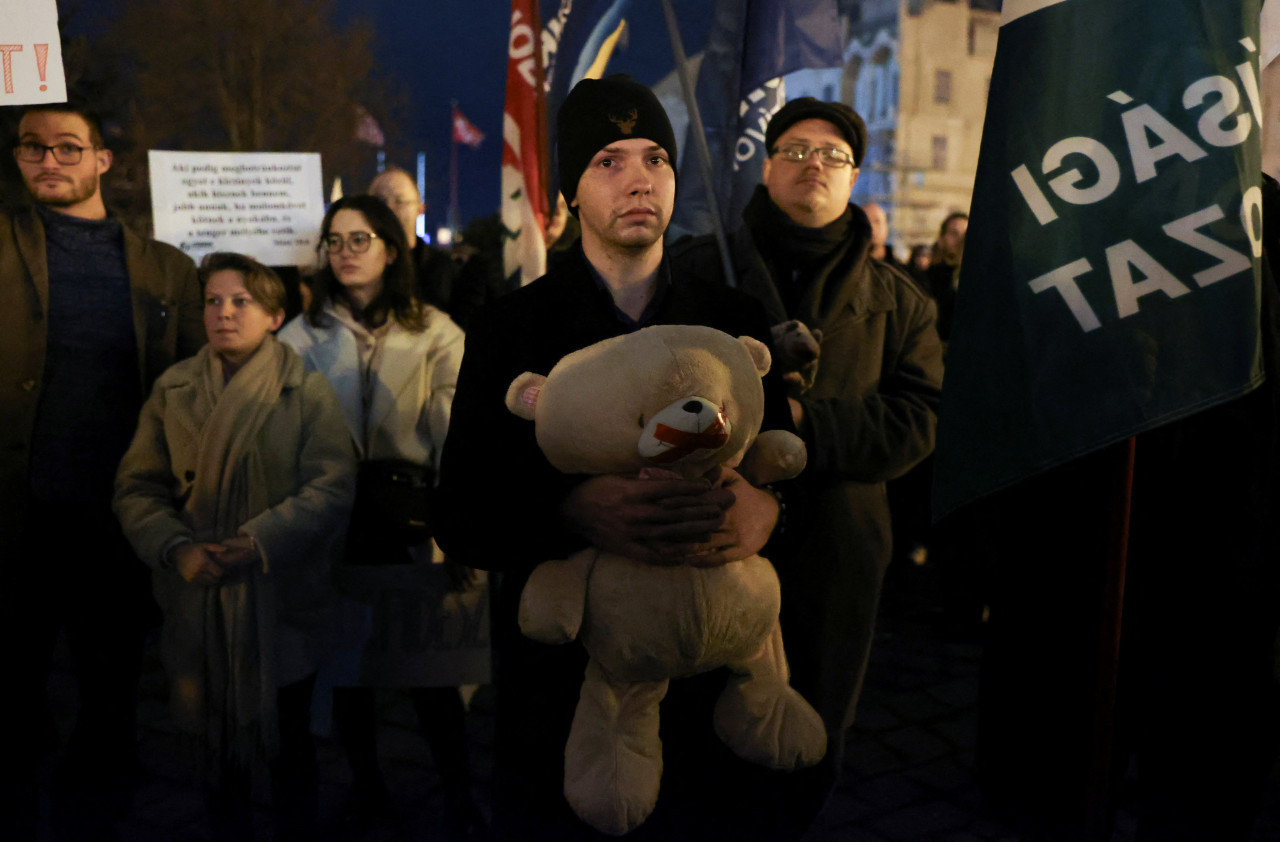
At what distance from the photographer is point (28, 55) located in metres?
2.82

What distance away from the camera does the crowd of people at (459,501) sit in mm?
1988

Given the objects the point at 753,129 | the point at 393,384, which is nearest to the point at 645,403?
the point at 393,384

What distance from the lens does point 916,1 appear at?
53.6 metres

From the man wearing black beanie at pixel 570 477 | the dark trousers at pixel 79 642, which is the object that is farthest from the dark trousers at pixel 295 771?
the man wearing black beanie at pixel 570 477

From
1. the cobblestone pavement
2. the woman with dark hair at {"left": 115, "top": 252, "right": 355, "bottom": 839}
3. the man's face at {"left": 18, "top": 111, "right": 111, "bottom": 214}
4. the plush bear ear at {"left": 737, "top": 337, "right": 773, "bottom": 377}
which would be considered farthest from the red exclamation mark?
the cobblestone pavement

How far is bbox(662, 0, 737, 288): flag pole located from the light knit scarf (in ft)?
4.68

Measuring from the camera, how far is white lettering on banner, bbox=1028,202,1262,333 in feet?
5.70

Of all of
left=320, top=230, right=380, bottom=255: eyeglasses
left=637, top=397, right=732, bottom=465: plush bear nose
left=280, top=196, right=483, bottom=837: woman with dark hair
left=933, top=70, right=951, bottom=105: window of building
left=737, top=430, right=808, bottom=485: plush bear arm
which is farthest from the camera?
left=933, top=70, right=951, bottom=105: window of building

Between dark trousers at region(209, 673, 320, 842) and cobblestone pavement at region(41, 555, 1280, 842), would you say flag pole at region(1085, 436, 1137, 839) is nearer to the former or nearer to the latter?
cobblestone pavement at region(41, 555, 1280, 842)

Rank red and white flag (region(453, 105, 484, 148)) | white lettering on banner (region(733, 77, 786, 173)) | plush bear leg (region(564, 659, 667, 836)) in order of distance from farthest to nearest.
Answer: red and white flag (region(453, 105, 484, 148)), white lettering on banner (region(733, 77, 786, 173)), plush bear leg (region(564, 659, 667, 836))

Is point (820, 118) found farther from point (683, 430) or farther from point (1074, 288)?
point (683, 430)

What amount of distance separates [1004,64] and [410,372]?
7.26 feet

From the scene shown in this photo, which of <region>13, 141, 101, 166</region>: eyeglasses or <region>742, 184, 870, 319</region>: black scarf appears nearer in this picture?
<region>742, 184, 870, 319</region>: black scarf

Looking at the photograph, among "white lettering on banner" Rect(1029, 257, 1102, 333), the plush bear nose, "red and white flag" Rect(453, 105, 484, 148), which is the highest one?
"red and white flag" Rect(453, 105, 484, 148)
